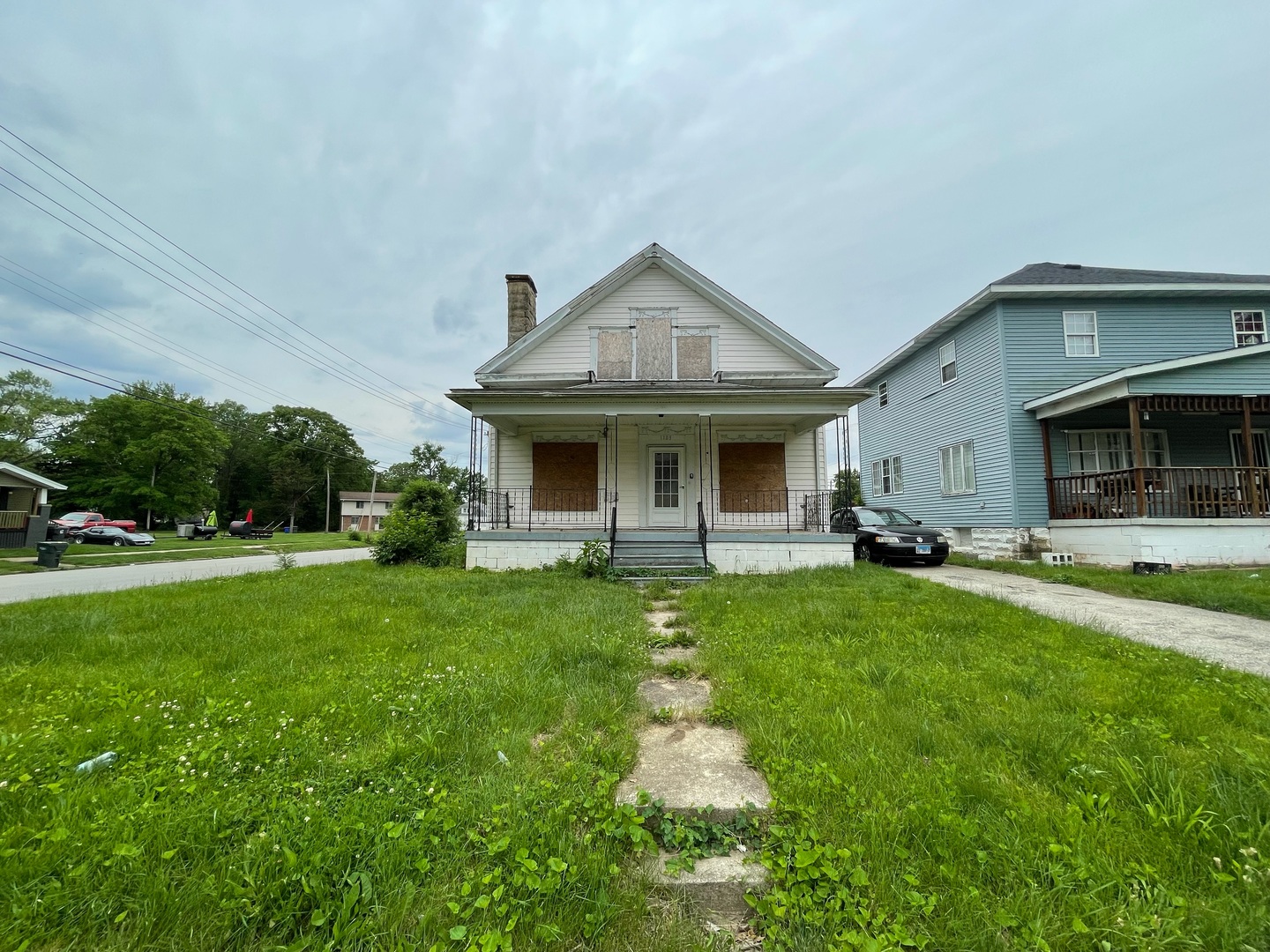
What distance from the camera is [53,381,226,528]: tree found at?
3472cm

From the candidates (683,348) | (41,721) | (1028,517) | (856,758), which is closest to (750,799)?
(856,758)

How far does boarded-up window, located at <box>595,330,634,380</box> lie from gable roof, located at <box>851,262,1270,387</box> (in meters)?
9.63

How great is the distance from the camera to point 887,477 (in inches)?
734

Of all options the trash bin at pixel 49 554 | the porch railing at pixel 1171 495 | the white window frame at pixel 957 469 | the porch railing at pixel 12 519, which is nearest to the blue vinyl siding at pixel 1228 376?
the porch railing at pixel 1171 495

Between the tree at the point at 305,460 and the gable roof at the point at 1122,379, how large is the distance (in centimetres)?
5746

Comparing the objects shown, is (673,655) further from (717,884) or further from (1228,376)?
(1228,376)

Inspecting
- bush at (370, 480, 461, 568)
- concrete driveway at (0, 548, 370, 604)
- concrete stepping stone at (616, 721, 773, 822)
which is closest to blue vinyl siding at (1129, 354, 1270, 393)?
concrete stepping stone at (616, 721, 773, 822)

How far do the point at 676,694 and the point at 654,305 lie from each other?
1149 cm

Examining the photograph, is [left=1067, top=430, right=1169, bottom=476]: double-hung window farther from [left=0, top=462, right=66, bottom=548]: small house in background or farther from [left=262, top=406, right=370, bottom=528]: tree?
[left=262, top=406, right=370, bottom=528]: tree

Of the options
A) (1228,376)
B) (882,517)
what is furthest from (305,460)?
(1228,376)

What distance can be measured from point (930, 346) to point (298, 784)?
18827 millimetres

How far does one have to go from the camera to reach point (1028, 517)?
12312 mm

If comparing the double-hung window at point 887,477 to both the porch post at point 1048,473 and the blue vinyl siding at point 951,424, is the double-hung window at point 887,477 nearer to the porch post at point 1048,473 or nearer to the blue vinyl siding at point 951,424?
the blue vinyl siding at point 951,424

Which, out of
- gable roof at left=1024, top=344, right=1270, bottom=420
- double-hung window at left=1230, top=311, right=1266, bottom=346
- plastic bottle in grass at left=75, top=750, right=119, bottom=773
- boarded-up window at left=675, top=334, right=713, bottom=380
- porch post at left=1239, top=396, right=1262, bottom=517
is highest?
double-hung window at left=1230, top=311, right=1266, bottom=346
